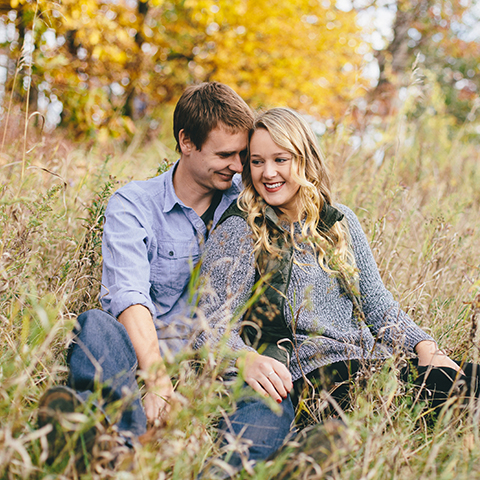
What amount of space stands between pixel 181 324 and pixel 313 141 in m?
1.09

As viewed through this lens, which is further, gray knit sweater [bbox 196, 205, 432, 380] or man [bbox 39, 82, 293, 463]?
gray knit sweater [bbox 196, 205, 432, 380]

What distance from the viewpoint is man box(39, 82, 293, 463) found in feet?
5.12

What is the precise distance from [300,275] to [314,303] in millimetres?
143

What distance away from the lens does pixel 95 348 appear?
1552mm

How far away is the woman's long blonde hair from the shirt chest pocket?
0.36 metres

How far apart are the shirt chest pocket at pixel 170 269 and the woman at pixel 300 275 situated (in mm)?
203

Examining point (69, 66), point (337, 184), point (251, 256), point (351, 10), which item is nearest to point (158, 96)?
point (69, 66)

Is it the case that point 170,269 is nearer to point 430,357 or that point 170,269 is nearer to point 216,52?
point 430,357

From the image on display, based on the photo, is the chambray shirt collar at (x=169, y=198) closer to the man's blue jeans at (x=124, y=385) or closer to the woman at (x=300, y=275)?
the woman at (x=300, y=275)

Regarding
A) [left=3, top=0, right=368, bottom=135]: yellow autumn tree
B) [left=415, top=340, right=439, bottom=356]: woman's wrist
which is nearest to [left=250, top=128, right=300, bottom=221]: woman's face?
[left=415, top=340, right=439, bottom=356]: woman's wrist

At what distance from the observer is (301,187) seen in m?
2.14

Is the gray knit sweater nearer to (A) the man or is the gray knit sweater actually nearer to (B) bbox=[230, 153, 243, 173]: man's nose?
(A) the man

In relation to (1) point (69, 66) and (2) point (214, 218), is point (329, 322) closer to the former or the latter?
(2) point (214, 218)

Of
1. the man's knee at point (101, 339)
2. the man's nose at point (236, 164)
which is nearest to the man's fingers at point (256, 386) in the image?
the man's knee at point (101, 339)
